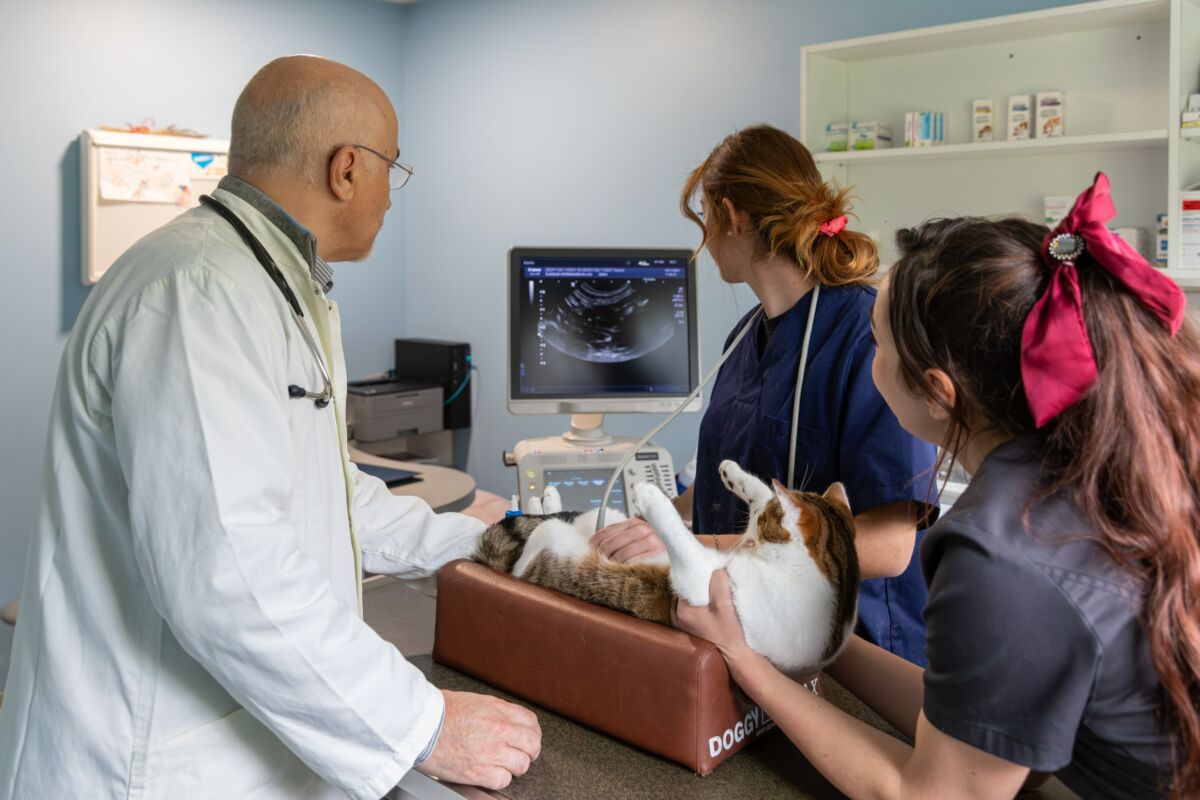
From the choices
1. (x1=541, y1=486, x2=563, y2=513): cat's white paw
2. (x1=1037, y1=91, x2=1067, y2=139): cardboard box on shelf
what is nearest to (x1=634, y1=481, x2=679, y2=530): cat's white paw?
(x1=541, y1=486, x2=563, y2=513): cat's white paw

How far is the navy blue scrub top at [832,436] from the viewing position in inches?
52.6

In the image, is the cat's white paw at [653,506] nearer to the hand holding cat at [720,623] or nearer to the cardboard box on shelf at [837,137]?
the hand holding cat at [720,623]

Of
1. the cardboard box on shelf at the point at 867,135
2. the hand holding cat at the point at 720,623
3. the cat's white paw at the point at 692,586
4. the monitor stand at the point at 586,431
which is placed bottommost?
the hand holding cat at the point at 720,623

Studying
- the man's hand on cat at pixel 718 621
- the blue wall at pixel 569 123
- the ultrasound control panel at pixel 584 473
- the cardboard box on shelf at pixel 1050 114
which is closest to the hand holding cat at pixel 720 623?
the man's hand on cat at pixel 718 621

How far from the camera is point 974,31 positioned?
282 centimetres

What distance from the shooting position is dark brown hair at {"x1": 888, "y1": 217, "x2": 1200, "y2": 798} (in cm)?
76

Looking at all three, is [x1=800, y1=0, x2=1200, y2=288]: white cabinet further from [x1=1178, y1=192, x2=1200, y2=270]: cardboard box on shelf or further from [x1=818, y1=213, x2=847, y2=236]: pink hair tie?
[x1=818, y1=213, x2=847, y2=236]: pink hair tie

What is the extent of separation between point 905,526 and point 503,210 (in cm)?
342

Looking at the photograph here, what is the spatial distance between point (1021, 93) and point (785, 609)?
2.44 m

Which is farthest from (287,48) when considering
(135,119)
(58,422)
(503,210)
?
(58,422)

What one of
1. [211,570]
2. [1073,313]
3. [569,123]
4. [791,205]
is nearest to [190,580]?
[211,570]

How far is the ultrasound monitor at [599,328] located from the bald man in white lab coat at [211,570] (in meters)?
1.23

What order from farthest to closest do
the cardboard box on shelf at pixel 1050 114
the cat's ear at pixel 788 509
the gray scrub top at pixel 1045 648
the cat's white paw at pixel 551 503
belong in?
1. the cardboard box on shelf at pixel 1050 114
2. the cat's white paw at pixel 551 503
3. the cat's ear at pixel 788 509
4. the gray scrub top at pixel 1045 648

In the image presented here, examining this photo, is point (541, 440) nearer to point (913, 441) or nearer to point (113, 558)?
point (913, 441)
